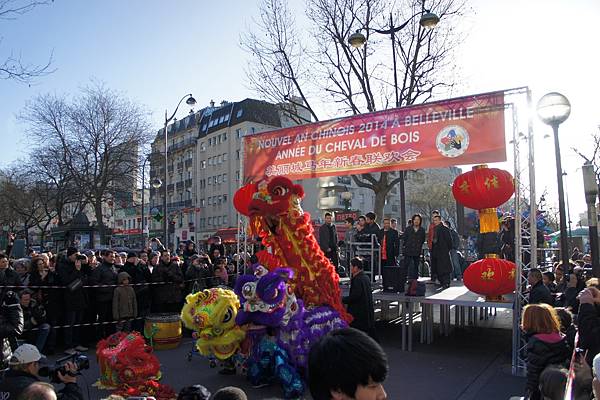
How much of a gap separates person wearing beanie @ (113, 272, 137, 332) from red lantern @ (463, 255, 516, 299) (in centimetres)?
647

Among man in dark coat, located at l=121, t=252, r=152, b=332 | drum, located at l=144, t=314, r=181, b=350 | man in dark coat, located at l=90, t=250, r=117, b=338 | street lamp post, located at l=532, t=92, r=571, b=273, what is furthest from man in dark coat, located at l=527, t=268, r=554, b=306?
man in dark coat, located at l=90, t=250, r=117, b=338

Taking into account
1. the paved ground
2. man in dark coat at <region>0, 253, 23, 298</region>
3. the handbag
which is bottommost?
the paved ground

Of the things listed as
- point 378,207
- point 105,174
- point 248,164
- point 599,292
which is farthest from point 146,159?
point 599,292

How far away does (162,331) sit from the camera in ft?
30.9

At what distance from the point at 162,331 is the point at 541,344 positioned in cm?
699

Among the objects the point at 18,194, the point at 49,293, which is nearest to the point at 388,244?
the point at 49,293

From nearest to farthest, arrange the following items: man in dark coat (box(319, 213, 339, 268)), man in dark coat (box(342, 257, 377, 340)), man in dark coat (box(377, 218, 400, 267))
Answer: man in dark coat (box(342, 257, 377, 340)) → man in dark coat (box(319, 213, 339, 268)) → man in dark coat (box(377, 218, 400, 267))

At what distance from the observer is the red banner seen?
8180 millimetres

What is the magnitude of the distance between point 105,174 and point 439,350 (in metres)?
25.7

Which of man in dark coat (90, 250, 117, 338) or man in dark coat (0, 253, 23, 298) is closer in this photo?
man in dark coat (0, 253, 23, 298)

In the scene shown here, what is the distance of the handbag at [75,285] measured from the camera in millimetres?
8959

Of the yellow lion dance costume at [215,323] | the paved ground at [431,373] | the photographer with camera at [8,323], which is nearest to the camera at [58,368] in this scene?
the paved ground at [431,373]

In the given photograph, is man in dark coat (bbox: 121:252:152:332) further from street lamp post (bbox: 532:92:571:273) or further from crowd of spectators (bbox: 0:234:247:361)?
street lamp post (bbox: 532:92:571:273)

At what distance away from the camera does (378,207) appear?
18.0 meters
